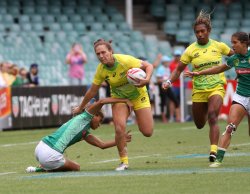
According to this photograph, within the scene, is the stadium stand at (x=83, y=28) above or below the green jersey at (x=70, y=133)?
above

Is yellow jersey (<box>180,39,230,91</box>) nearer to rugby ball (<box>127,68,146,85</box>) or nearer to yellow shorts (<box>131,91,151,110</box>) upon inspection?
yellow shorts (<box>131,91,151,110</box>)

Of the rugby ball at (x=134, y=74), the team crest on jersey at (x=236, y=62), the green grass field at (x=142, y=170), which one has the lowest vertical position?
the green grass field at (x=142, y=170)

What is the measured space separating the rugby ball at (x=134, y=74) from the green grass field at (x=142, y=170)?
126 centimetres

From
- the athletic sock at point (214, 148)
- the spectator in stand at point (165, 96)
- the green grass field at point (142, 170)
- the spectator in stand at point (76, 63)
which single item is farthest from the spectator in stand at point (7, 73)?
the athletic sock at point (214, 148)

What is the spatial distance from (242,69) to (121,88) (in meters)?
1.78

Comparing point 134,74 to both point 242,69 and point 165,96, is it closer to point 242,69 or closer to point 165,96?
point 242,69

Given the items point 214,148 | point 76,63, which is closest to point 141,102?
point 214,148

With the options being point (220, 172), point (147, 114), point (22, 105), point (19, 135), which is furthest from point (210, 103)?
point (22, 105)

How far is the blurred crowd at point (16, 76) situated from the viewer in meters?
26.7

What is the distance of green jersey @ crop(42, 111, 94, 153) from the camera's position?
13898 millimetres

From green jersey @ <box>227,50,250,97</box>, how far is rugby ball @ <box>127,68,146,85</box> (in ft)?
4.47

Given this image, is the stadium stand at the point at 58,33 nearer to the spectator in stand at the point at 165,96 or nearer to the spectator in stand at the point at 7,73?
the spectator in stand at the point at 165,96

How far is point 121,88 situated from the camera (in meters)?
14.7

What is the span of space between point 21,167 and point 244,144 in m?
5.81
